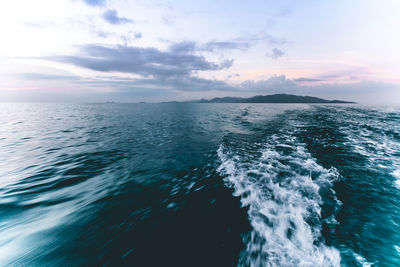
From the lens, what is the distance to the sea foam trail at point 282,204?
9.75ft

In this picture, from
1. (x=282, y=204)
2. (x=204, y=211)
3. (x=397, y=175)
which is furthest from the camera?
(x=397, y=175)

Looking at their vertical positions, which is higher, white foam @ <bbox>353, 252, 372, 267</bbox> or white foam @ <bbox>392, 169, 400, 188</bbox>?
white foam @ <bbox>392, 169, 400, 188</bbox>

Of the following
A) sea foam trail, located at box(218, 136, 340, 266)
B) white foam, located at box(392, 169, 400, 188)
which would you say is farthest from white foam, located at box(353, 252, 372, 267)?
white foam, located at box(392, 169, 400, 188)

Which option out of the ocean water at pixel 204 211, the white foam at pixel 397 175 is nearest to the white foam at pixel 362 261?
the ocean water at pixel 204 211

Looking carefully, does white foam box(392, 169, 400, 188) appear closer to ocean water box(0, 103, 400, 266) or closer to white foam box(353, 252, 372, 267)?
ocean water box(0, 103, 400, 266)

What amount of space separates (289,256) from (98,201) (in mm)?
5594

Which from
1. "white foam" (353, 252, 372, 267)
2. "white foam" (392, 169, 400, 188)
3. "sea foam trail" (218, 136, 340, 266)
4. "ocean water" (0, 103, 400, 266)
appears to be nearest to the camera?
"white foam" (353, 252, 372, 267)

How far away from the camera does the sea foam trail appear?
117 inches

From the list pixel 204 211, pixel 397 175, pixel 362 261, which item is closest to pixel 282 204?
pixel 362 261

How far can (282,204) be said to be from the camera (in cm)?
452

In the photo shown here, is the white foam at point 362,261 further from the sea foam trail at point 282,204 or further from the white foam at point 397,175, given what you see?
the white foam at point 397,175

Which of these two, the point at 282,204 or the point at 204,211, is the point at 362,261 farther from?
the point at 204,211

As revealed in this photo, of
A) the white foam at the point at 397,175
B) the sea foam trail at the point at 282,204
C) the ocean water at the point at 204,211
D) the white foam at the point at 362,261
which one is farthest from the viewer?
the white foam at the point at 397,175

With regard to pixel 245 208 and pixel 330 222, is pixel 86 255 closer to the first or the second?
pixel 245 208
